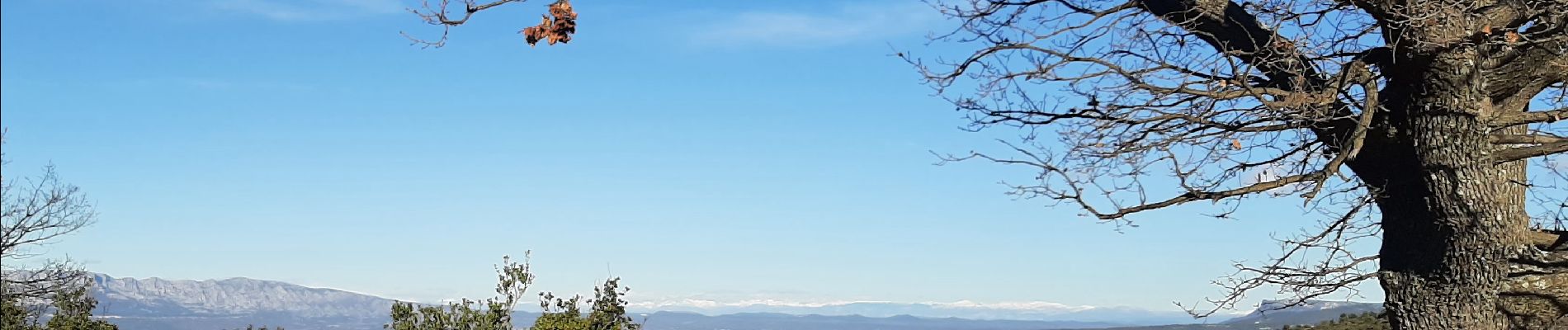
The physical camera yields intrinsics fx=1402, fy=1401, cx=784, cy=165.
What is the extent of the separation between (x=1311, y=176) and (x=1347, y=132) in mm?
494

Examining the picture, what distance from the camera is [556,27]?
29.1ft

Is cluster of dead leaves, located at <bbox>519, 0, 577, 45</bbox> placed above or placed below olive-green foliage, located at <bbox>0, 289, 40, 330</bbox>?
above

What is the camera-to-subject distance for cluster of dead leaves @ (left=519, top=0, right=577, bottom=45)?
886cm

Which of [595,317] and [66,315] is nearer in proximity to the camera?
[595,317]

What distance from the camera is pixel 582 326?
11352 millimetres

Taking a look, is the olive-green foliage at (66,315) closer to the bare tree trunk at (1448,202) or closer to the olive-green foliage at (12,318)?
the olive-green foliage at (12,318)

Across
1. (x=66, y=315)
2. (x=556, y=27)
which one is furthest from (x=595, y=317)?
(x=66, y=315)

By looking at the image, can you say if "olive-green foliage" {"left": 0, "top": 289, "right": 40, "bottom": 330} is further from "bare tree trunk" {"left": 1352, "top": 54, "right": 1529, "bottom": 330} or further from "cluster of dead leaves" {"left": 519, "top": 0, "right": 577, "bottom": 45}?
"bare tree trunk" {"left": 1352, "top": 54, "right": 1529, "bottom": 330}

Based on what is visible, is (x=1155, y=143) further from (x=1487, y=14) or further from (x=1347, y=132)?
(x=1487, y=14)

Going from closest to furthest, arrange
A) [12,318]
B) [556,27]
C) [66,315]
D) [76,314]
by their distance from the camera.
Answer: [556,27] → [66,315] → [12,318] → [76,314]

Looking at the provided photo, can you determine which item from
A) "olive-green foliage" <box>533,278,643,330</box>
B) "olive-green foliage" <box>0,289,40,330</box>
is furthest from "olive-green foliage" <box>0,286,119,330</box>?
"olive-green foliage" <box>533,278,643,330</box>

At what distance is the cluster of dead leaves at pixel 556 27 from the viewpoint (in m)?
8.86

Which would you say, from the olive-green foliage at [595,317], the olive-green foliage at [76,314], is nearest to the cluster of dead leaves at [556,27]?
the olive-green foliage at [595,317]

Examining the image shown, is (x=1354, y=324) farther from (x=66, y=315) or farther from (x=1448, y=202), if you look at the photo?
(x=66, y=315)
